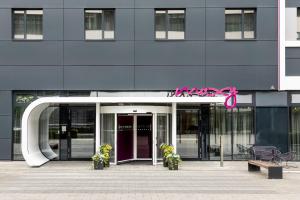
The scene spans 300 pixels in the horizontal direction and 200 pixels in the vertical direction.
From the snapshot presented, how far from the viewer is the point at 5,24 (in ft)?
81.7

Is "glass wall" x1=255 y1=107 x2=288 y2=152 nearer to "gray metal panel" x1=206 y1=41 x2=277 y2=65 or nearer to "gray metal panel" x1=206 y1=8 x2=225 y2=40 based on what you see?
"gray metal panel" x1=206 y1=41 x2=277 y2=65

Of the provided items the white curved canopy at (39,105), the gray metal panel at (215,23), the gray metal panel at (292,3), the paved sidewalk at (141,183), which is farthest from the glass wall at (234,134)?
the gray metal panel at (292,3)

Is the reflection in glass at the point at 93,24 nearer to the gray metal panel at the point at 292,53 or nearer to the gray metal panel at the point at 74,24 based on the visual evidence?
the gray metal panel at the point at 74,24

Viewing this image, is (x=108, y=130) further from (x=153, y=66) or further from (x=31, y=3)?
(x=31, y=3)

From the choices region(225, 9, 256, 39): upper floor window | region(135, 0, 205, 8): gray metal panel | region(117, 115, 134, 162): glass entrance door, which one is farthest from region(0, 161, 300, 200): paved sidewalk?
region(135, 0, 205, 8): gray metal panel

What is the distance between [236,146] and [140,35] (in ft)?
22.7

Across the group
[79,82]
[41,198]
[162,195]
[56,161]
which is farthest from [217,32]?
[41,198]

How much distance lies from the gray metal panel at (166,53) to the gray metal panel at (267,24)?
3011 millimetres

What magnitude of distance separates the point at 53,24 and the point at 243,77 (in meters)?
9.28

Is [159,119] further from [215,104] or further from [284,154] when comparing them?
[284,154]

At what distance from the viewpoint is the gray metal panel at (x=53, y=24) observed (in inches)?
979

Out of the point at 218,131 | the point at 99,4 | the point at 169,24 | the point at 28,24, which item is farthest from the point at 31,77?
the point at 218,131

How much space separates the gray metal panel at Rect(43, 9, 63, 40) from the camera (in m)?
24.9

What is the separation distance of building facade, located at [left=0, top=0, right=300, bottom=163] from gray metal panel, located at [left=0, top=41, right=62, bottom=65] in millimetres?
47
